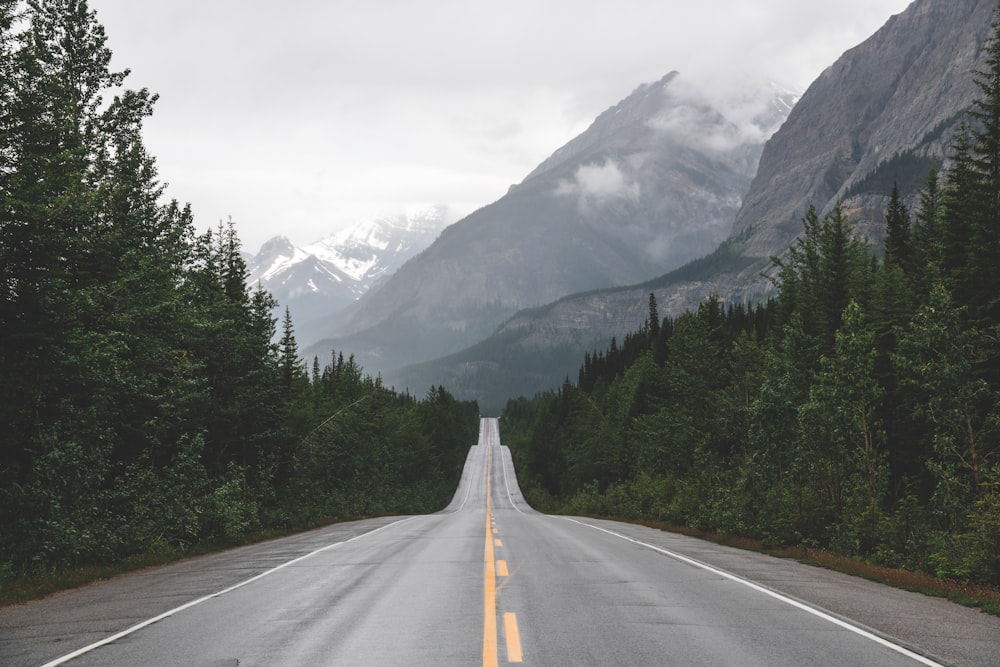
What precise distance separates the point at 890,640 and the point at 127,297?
17.7 meters

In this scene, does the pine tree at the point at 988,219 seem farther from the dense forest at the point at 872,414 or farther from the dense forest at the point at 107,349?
the dense forest at the point at 107,349

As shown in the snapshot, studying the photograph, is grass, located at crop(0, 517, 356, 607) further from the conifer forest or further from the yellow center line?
the yellow center line

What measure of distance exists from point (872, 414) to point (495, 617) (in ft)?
55.7

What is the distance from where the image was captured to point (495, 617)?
8.66 m

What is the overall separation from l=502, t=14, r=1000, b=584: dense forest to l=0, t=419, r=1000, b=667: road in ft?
13.8

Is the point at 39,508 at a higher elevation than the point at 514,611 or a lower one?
higher

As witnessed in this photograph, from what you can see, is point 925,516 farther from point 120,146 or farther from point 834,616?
point 120,146

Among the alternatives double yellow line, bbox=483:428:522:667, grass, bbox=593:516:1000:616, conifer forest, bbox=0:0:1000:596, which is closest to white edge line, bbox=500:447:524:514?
conifer forest, bbox=0:0:1000:596

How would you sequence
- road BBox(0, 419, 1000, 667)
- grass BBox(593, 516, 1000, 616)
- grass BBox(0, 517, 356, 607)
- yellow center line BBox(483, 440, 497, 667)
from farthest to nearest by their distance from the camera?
grass BBox(0, 517, 356, 607)
grass BBox(593, 516, 1000, 616)
road BBox(0, 419, 1000, 667)
yellow center line BBox(483, 440, 497, 667)

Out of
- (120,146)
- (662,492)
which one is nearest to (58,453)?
(120,146)

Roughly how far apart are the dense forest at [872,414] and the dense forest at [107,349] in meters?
18.7

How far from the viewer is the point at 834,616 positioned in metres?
9.03

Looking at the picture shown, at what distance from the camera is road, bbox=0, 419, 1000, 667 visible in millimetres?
7020

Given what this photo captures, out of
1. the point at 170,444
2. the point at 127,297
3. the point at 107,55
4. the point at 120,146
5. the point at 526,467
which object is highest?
the point at 107,55
